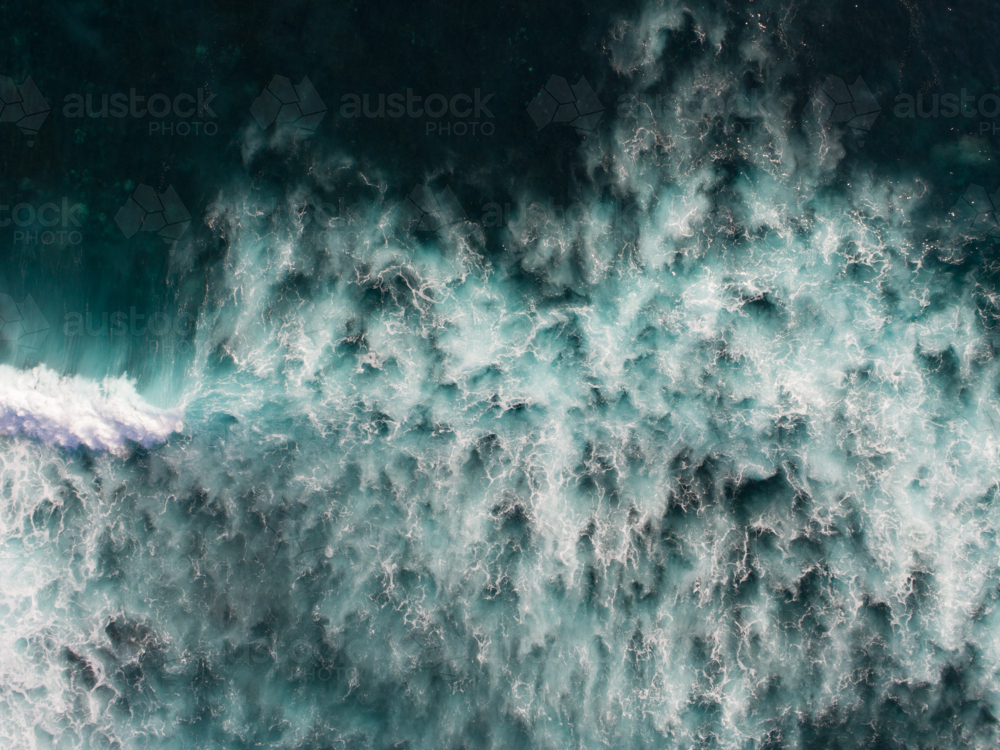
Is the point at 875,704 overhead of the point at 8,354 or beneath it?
beneath

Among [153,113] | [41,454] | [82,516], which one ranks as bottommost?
[82,516]

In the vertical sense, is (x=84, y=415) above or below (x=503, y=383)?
below

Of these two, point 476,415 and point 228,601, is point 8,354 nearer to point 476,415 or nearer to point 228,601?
point 228,601

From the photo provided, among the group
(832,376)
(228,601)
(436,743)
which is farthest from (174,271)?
(832,376)

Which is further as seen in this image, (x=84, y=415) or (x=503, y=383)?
(x=503, y=383)
